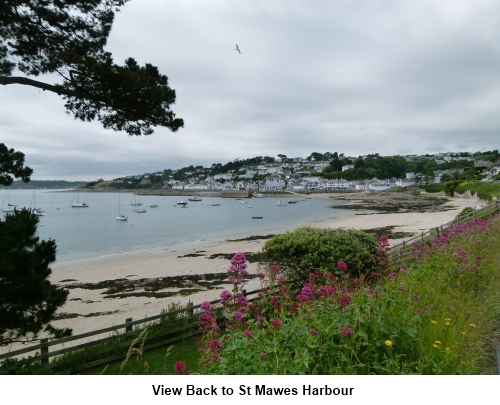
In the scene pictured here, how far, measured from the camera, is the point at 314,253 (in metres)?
8.01

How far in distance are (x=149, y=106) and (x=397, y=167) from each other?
19025 cm

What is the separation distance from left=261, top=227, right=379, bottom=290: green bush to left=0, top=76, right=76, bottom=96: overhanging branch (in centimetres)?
501

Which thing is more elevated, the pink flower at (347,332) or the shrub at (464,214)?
the pink flower at (347,332)

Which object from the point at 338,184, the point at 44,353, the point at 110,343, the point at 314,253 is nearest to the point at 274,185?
the point at 338,184

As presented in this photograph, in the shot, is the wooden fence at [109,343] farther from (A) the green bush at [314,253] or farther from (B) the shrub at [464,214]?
(B) the shrub at [464,214]

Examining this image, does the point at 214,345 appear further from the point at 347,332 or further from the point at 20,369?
the point at 20,369

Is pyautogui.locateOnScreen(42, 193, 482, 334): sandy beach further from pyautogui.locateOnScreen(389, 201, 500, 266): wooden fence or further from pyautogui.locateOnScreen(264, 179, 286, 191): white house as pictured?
pyautogui.locateOnScreen(264, 179, 286, 191): white house

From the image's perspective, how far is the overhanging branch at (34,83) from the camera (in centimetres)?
616

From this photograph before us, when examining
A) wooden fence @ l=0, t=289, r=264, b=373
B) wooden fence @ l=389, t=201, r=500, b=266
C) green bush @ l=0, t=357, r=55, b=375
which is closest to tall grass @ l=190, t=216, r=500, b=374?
green bush @ l=0, t=357, r=55, b=375

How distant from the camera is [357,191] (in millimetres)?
148000

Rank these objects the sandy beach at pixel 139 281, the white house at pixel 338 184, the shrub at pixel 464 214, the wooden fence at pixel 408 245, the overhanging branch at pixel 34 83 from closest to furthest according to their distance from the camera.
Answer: the overhanging branch at pixel 34 83 → the wooden fence at pixel 408 245 → the sandy beach at pixel 139 281 → the shrub at pixel 464 214 → the white house at pixel 338 184

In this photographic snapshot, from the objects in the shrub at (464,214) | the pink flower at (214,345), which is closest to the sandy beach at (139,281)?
the shrub at (464,214)

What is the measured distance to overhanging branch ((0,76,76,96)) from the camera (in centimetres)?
616

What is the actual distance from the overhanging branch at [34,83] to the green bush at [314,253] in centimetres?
501
